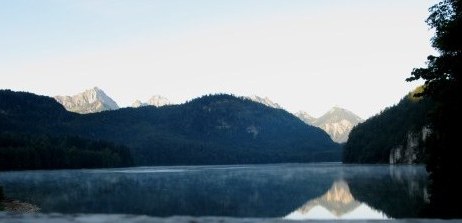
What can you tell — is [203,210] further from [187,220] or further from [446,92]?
[187,220]

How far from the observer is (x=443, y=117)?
3928 cm

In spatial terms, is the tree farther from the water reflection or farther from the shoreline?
the shoreline

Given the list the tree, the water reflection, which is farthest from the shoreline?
the water reflection

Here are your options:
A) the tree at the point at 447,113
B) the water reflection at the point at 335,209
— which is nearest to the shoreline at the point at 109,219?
the tree at the point at 447,113

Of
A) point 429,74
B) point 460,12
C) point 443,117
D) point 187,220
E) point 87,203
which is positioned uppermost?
point 460,12

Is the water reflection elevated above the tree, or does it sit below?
below

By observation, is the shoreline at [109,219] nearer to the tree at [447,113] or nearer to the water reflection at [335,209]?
the tree at [447,113]

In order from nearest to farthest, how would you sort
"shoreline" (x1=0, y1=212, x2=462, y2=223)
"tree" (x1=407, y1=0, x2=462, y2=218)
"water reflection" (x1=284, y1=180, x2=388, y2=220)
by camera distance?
"shoreline" (x1=0, y1=212, x2=462, y2=223) → "tree" (x1=407, y1=0, x2=462, y2=218) → "water reflection" (x1=284, y1=180, x2=388, y2=220)

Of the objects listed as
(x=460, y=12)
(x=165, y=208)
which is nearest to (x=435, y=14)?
(x=460, y=12)

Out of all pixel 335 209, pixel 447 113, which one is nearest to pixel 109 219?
pixel 447 113

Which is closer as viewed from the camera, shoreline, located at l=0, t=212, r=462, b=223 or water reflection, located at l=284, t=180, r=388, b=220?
shoreline, located at l=0, t=212, r=462, b=223

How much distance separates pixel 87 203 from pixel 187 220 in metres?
55.5

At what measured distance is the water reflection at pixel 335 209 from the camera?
45.9 metres

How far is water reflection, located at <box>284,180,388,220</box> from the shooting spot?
45.9 metres
